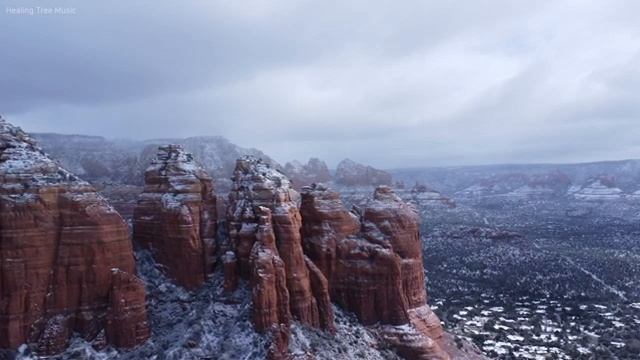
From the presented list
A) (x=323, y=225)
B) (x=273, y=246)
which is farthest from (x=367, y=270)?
(x=273, y=246)

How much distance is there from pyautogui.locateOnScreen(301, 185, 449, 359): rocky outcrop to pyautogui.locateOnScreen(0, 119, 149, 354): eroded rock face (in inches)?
594

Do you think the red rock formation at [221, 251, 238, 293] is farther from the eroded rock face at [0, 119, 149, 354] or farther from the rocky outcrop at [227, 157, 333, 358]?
the eroded rock face at [0, 119, 149, 354]

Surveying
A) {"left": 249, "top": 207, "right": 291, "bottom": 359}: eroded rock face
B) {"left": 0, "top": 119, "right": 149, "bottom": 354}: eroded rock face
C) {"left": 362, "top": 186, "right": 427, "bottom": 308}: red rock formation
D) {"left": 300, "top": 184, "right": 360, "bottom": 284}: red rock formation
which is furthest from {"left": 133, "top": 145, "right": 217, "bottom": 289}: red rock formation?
{"left": 362, "top": 186, "right": 427, "bottom": 308}: red rock formation

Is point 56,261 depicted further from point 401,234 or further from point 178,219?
point 401,234

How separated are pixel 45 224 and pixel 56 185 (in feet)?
8.50

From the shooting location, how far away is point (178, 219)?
45312 millimetres

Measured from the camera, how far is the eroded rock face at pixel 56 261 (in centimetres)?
3753

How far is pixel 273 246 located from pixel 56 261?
45.7 feet

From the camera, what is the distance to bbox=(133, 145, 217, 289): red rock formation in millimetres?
45500

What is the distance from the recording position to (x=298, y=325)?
139 feet

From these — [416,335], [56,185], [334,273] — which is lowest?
[416,335]

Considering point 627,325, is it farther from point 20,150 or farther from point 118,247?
point 20,150

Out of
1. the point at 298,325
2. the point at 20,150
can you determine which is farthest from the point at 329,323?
the point at 20,150

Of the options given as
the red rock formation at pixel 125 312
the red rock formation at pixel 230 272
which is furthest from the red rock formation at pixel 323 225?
the red rock formation at pixel 125 312
